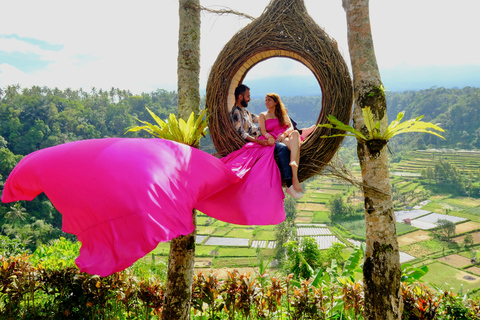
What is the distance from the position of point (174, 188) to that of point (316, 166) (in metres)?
1.22

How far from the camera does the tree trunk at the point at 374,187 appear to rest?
2.09m

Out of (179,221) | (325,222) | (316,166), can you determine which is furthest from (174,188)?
(325,222)

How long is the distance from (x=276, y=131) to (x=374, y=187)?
37.7 inches

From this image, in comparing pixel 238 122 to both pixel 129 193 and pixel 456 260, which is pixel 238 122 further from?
pixel 456 260

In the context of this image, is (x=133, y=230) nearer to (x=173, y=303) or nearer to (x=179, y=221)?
(x=179, y=221)

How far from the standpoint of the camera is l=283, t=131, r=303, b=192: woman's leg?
95.8 inches

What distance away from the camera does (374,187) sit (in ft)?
7.16

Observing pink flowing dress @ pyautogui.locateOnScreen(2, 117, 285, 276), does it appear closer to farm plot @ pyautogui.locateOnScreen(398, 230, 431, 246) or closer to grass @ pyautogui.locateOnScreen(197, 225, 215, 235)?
grass @ pyautogui.locateOnScreen(197, 225, 215, 235)

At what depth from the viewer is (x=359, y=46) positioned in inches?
→ 89.1

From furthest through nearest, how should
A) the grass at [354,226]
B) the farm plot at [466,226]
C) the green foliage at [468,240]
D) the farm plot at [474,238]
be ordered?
the grass at [354,226], the farm plot at [466,226], the farm plot at [474,238], the green foliage at [468,240]

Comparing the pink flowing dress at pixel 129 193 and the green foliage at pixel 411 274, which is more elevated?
the pink flowing dress at pixel 129 193

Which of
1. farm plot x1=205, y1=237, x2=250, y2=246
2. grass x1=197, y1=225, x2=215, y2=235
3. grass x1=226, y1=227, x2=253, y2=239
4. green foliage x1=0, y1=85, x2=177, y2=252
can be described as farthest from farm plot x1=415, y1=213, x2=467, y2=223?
green foliage x1=0, y1=85, x2=177, y2=252

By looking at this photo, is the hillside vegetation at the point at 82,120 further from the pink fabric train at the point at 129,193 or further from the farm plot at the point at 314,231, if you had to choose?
the pink fabric train at the point at 129,193

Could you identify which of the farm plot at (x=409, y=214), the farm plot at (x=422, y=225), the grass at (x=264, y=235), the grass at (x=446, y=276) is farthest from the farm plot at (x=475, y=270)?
the grass at (x=264, y=235)
